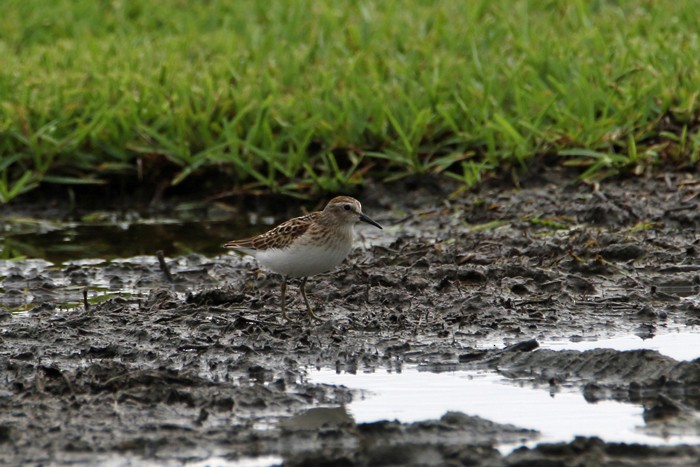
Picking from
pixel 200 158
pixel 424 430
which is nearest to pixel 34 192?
pixel 200 158

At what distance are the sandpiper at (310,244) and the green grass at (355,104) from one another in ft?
7.12

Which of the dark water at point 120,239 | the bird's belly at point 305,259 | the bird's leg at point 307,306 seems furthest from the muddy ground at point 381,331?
the dark water at point 120,239

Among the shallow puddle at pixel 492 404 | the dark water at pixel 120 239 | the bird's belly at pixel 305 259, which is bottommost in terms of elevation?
the shallow puddle at pixel 492 404

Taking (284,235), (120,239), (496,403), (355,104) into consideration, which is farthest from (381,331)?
(355,104)

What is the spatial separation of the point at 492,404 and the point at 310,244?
1711 millimetres

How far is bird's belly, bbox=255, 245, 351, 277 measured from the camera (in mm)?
A: 6086

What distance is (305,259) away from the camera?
609cm

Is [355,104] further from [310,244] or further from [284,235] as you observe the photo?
[310,244]

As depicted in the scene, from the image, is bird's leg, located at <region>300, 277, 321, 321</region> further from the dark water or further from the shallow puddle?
the dark water

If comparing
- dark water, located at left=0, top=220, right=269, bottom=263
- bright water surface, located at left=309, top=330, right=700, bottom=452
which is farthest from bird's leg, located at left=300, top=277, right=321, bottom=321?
dark water, located at left=0, top=220, right=269, bottom=263

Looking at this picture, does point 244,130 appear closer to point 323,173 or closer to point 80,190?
point 323,173

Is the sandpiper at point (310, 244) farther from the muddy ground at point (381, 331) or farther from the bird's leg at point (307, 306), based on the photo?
the muddy ground at point (381, 331)

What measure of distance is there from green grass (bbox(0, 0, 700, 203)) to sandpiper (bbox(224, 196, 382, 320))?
217cm

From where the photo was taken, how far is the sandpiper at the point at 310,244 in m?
6.09
